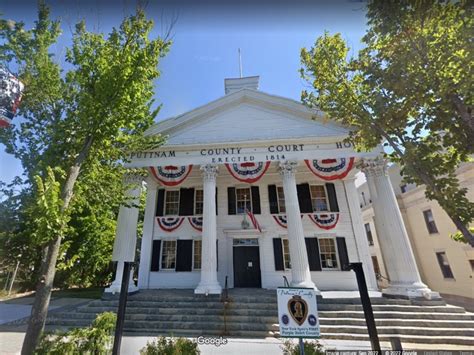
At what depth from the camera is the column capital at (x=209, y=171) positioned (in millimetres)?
11477

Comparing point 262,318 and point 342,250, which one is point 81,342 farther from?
point 342,250

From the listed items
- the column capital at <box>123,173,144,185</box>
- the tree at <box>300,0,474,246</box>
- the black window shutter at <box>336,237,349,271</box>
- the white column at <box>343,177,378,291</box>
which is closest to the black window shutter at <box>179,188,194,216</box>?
the column capital at <box>123,173,144,185</box>

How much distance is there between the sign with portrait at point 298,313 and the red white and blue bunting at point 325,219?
360 inches

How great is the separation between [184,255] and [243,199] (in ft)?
14.7

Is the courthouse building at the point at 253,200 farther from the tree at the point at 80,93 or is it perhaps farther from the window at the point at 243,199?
the tree at the point at 80,93

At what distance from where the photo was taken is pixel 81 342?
455 centimetres

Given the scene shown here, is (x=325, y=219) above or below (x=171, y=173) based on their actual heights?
below

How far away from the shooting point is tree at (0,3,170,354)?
5840mm

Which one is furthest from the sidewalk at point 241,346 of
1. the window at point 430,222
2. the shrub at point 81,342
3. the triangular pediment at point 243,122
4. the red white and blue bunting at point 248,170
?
the window at point 430,222

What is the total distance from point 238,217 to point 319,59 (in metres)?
9.18

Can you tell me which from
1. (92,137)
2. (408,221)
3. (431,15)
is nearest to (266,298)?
(92,137)

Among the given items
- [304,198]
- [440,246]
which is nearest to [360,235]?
[304,198]

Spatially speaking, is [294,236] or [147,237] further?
[147,237]

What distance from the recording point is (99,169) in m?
6.70
